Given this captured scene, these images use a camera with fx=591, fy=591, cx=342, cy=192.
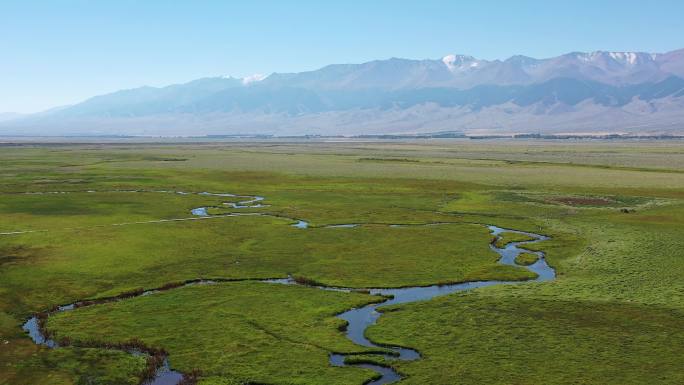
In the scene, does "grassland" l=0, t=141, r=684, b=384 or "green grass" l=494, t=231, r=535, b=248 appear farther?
"green grass" l=494, t=231, r=535, b=248

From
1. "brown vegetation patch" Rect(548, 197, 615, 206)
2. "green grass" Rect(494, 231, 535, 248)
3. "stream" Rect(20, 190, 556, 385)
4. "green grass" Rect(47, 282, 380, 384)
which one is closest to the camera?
"stream" Rect(20, 190, 556, 385)

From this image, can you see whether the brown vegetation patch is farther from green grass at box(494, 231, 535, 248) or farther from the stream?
the stream

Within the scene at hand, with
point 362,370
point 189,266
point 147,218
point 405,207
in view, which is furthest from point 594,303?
point 147,218

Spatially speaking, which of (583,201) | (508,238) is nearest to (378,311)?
(508,238)

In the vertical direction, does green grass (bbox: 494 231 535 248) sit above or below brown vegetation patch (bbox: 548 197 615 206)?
below


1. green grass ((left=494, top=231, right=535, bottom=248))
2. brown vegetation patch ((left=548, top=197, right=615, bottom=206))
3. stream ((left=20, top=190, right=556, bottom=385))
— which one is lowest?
stream ((left=20, top=190, right=556, bottom=385))

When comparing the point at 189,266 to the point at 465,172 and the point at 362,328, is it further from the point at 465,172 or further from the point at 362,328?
the point at 465,172

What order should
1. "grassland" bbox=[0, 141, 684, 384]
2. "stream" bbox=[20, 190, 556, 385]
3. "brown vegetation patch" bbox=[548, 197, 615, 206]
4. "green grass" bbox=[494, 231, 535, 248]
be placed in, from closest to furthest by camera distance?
"stream" bbox=[20, 190, 556, 385] < "grassland" bbox=[0, 141, 684, 384] < "green grass" bbox=[494, 231, 535, 248] < "brown vegetation patch" bbox=[548, 197, 615, 206]

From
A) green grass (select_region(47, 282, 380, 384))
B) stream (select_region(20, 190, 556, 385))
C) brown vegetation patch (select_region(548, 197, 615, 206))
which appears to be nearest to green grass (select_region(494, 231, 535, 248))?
stream (select_region(20, 190, 556, 385))
